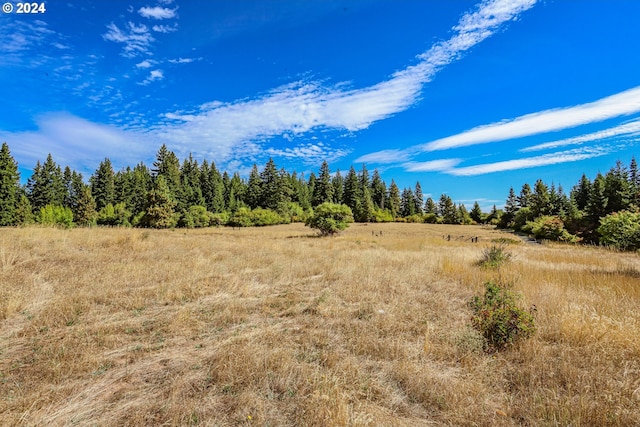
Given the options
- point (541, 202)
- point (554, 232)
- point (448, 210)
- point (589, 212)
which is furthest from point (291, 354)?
point (448, 210)

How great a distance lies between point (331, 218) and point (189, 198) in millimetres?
47413

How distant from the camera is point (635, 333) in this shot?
4383 mm

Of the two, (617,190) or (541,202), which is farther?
(541,202)

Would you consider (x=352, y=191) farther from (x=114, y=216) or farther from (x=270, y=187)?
(x=114, y=216)

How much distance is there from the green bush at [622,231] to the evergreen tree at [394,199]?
59199mm

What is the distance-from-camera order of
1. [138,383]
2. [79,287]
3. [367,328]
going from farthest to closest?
[79,287]
[367,328]
[138,383]

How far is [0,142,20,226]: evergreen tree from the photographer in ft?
144

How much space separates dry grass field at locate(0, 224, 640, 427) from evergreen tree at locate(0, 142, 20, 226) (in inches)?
2055

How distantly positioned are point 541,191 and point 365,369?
222ft

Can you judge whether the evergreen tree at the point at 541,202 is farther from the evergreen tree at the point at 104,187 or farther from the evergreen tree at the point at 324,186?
the evergreen tree at the point at 104,187

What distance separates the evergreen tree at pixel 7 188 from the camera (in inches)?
1724

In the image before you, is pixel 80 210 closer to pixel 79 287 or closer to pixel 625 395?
pixel 79 287

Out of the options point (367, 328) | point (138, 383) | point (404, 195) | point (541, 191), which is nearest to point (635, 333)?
point (367, 328)

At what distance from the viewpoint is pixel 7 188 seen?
44.5 meters
